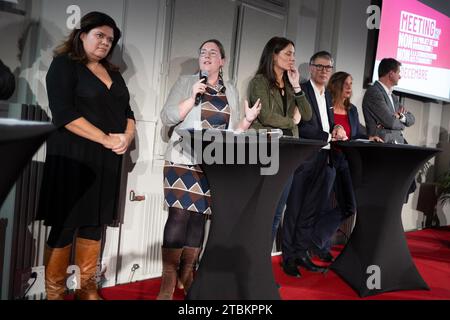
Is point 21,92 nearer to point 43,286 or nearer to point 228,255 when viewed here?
point 43,286

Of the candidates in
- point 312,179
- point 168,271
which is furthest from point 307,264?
point 168,271

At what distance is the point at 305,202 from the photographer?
317 centimetres

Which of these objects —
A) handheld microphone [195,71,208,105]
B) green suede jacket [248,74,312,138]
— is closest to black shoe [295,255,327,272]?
green suede jacket [248,74,312,138]

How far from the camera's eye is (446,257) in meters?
3.90

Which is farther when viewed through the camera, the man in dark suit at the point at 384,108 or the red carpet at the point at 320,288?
the man in dark suit at the point at 384,108

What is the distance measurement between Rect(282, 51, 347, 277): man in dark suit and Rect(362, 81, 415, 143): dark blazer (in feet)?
1.82

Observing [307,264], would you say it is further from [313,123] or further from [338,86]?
[338,86]

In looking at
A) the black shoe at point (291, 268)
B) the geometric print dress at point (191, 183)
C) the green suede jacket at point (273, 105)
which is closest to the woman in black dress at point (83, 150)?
the geometric print dress at point (191, 183)

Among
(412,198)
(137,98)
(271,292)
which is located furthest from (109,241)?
(412,198)

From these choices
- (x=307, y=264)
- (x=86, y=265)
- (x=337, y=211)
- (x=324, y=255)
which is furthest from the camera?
(x=324, y=255)

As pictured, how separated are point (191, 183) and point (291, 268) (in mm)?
1095

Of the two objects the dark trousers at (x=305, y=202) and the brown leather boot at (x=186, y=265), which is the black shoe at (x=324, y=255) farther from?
the brown leather boot at (x=186, y=265)

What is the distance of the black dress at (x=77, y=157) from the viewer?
1.95 m
